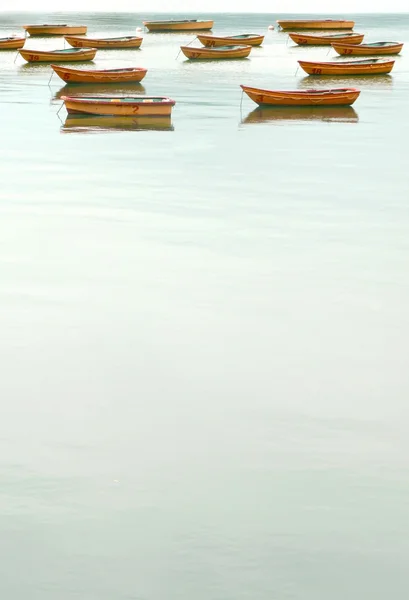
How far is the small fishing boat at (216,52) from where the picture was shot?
64.1 m

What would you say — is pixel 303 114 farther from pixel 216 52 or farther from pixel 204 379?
pixel 204 379

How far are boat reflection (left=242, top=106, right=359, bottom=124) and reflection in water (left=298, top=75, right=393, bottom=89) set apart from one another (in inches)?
333

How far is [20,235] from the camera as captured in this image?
2347 cm

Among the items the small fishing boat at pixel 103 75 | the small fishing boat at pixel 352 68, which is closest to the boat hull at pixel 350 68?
the small fishing boat at pixel 352 68

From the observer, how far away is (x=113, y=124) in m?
39.8

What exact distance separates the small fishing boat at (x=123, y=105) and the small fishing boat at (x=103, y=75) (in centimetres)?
958

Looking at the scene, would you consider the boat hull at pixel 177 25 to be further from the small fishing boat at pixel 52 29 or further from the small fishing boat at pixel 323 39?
the small fishing boat at pixel 323 39

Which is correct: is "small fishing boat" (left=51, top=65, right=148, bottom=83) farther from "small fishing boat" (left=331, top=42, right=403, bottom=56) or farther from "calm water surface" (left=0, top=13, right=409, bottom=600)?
"small fishing boat" (left=331, top=42, right=403, bottom=56)

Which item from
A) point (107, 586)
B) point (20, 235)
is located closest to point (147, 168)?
point (20, 235)

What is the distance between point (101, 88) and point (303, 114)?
40.8ft

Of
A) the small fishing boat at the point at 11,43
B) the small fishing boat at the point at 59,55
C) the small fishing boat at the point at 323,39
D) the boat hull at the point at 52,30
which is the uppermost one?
the small fishing boat at the point at 59,55

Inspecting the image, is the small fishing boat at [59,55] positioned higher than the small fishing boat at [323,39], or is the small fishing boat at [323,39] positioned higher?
the small fishing boat at [59,55]

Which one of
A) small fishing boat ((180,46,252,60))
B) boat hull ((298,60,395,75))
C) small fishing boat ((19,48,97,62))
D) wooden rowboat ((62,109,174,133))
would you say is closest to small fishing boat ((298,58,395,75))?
boat hull ((298,60,395,75))

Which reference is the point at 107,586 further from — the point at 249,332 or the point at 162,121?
the point at 162,121
